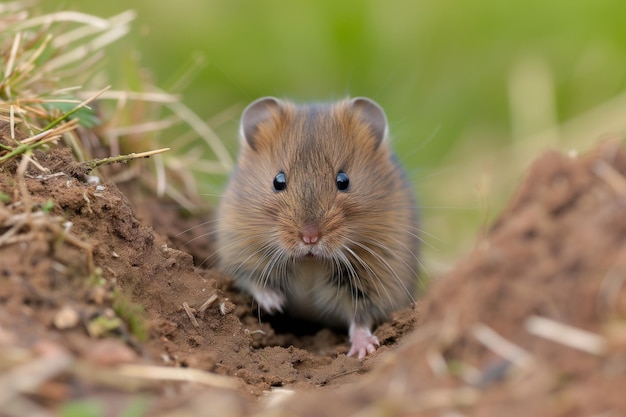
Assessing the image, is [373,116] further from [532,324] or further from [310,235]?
[532,324]

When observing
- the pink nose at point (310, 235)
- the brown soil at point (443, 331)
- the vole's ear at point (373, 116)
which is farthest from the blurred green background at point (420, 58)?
the brown soil at point (443, 331)

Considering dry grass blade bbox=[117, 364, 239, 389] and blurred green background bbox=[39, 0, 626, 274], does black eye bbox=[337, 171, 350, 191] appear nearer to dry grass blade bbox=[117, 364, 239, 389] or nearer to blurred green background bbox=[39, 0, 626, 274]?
dry grass blade bbox=[117, 364, 239, 389]

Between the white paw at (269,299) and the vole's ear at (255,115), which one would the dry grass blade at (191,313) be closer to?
the white paw at (269,299)

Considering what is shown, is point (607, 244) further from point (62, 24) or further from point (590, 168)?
point (62, 24)

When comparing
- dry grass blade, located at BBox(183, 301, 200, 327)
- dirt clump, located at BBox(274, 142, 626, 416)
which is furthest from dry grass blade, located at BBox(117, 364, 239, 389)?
dry grass blade, located at BBox(183, 301, 200, 327)

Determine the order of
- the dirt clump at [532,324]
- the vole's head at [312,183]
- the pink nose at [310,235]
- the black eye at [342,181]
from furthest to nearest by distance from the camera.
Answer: the black eye at [342,181], the vole's head at [312,183], the pink nose at [310,235], the dirt clump at [532,324]

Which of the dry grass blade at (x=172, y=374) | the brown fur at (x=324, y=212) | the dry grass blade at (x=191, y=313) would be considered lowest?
the dry grass blade at (x=172, y=374)

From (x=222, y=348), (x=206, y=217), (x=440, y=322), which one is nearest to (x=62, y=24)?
(x=206, y=217)
